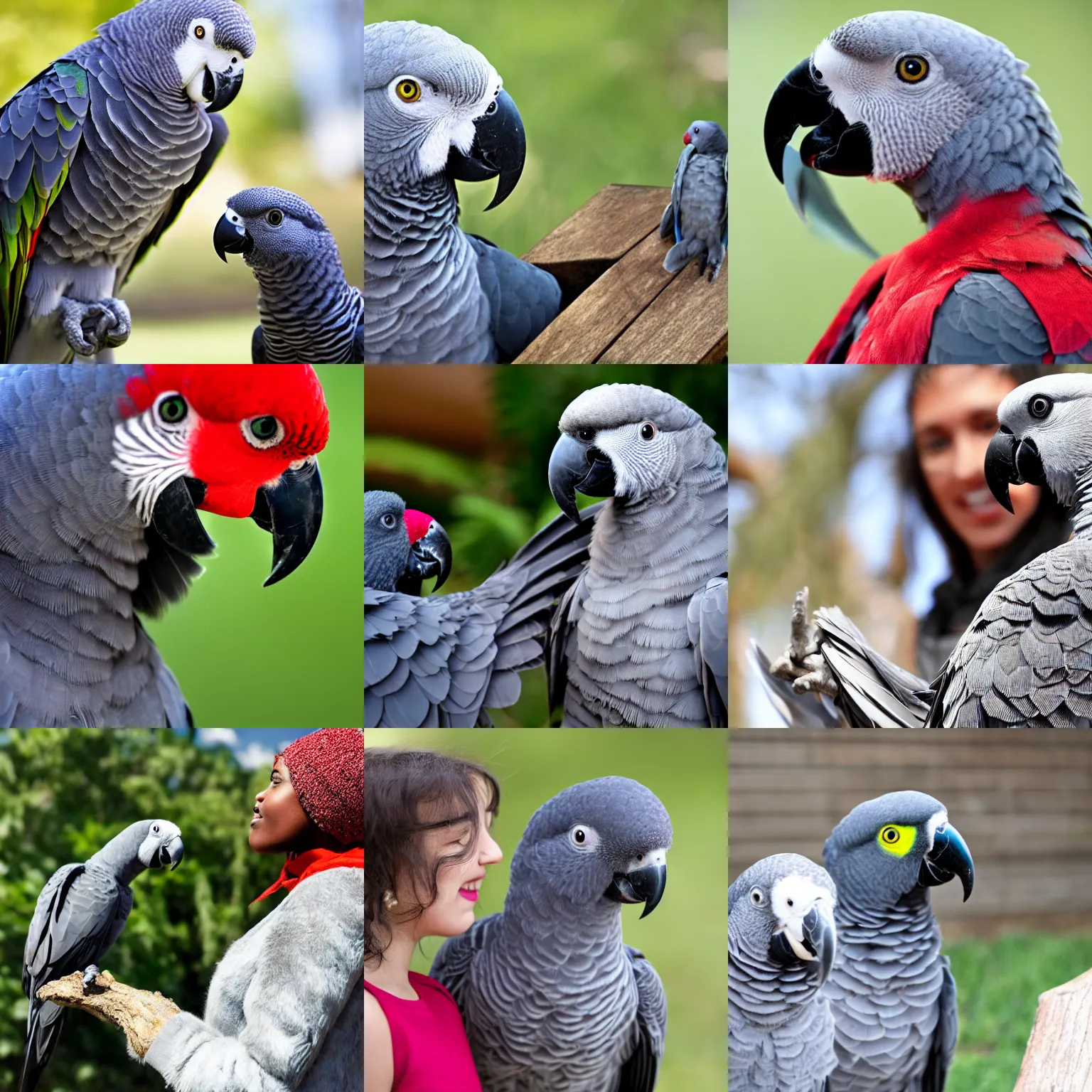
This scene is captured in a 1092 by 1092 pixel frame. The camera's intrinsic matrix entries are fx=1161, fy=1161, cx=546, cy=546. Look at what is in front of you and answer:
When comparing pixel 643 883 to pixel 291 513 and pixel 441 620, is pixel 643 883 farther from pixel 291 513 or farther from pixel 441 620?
pixel 291 513

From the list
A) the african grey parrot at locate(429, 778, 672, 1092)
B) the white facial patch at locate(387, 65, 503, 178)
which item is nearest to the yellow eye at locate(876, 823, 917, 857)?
the african grey parrot at locate(429, 778, 672, 1092)

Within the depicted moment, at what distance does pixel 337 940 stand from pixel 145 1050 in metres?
0.37

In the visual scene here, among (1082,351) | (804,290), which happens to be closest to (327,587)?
(804,290)

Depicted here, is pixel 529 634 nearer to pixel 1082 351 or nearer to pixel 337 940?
pixel 337 940

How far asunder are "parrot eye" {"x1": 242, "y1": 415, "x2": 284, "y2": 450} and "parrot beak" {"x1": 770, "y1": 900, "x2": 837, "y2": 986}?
1.14 m

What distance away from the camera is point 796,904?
1869mm

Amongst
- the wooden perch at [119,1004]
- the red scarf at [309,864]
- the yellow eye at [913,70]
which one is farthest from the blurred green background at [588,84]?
the wooden perch at [119,1004]

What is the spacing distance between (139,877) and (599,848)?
810 millimetres

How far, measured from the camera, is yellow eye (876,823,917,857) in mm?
1903

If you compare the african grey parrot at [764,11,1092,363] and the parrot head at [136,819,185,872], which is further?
the parrot head at [136,819,185,872]

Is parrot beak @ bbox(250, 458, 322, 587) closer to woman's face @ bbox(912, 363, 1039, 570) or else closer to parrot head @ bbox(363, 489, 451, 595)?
parrot head @ bbox(363, 489, 451, 595)

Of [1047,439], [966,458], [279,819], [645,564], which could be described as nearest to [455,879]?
[279,819]

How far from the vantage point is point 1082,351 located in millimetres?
1910

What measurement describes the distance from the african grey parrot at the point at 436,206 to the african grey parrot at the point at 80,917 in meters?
0.92
